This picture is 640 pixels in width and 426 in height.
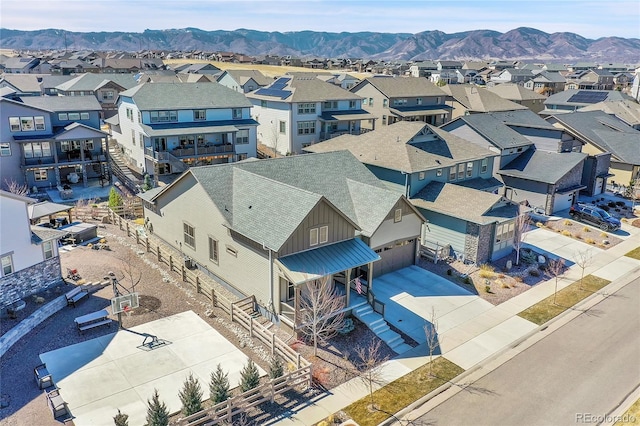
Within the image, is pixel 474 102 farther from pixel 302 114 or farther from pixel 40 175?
pixel 40 175

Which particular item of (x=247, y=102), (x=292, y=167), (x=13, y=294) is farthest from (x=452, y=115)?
(x=13, y=294)

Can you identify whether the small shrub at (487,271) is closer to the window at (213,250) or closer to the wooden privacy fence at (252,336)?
the wooden privacy fence at (252,336)

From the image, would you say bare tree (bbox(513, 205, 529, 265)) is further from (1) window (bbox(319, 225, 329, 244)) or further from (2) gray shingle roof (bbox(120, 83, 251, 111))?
(2) gray shingle roof (bbox(120, 83, 251, 111))

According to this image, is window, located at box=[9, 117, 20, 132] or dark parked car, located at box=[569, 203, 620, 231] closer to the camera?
dark parked car, located at box=[569, 203, 620, 231]

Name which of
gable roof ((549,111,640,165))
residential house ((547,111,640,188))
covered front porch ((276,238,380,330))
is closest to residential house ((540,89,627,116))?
gable roof ((549,111,640,165))

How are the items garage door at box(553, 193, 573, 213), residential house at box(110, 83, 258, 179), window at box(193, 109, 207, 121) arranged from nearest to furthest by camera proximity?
garage door at box(553, 193, 573, 213), residential house at box(110, 83, 258, 179), window at box(193, 109, 207, 121)

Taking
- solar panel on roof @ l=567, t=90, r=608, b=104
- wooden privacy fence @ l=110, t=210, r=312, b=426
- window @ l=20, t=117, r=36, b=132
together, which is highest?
solar panel on roof @ l=567, t=90, r=608, b=104
